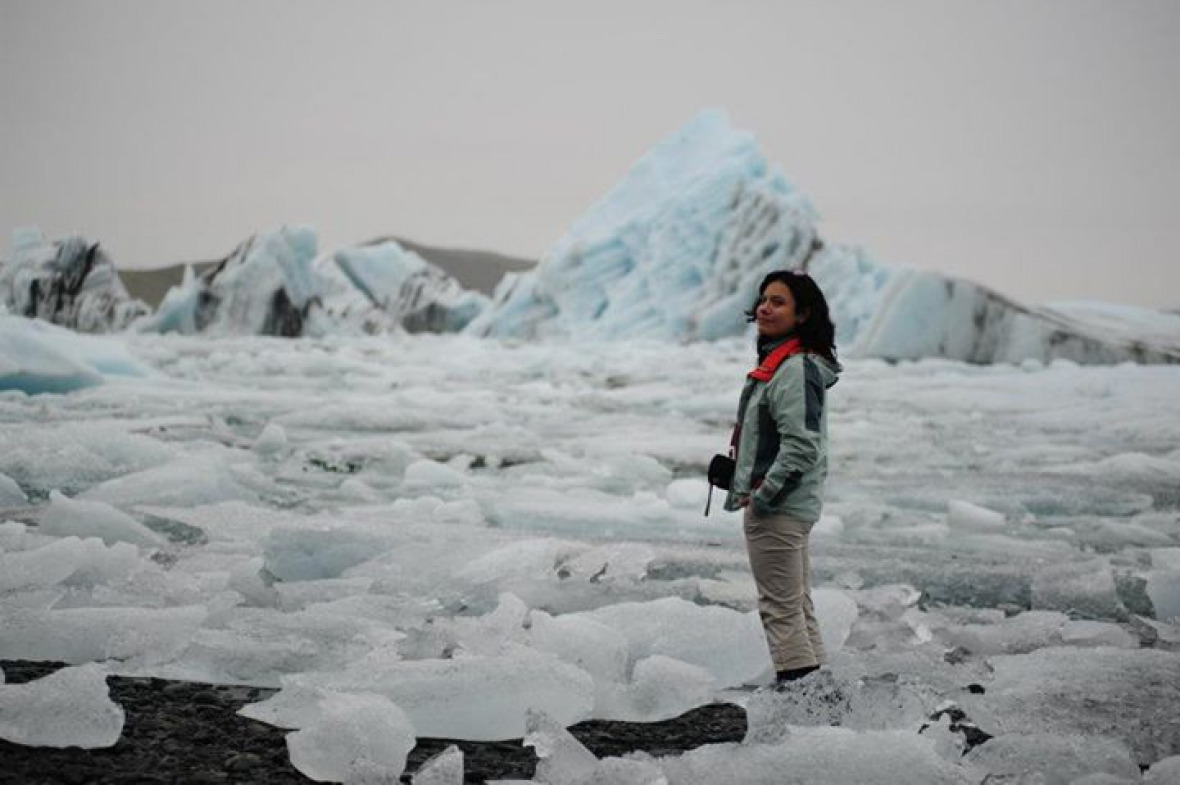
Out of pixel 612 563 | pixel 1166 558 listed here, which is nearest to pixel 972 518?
pixel 1166 558

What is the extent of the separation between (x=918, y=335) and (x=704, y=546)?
1588 cm

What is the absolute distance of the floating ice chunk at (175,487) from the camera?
4.75m

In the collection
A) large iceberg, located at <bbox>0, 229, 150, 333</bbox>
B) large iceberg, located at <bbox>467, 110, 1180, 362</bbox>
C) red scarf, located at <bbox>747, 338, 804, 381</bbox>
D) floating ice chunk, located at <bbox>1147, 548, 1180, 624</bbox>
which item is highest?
large iceberg, located at <bbox>467, 110, 1180, 362</bbox>

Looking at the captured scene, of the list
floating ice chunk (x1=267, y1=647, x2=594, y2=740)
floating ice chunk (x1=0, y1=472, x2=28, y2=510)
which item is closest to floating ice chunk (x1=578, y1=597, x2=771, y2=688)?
floating ice chunk (x1=267, y1=647, x2=594, y2=740)

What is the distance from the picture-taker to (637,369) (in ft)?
65.8

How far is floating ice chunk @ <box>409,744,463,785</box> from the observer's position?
2023 mm

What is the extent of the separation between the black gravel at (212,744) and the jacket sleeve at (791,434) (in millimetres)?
582

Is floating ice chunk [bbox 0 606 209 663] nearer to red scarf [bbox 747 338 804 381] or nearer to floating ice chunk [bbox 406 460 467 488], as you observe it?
red scarf [bbox 747 338 804 381]

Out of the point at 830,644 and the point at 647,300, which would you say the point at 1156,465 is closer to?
the point at 830,644

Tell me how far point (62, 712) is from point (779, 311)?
183cm

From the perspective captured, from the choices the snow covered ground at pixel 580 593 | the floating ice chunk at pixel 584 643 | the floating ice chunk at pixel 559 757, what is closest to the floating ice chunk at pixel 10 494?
the snow covered ground at pixel 580 593

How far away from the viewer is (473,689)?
2473mm

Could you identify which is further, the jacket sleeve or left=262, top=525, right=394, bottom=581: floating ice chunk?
left=262, top=525, right=394, bottom=581: floating ice chunk

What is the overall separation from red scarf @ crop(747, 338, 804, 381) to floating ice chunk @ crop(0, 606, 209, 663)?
1.66 m
